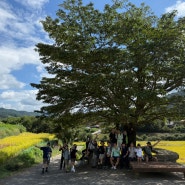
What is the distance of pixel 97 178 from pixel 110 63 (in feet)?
21.8

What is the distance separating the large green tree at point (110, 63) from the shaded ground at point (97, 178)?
3.33 metres

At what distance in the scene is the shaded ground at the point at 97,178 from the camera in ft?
44.8

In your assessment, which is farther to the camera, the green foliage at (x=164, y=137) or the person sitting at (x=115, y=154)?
the green foliage at (x=164, y=137)

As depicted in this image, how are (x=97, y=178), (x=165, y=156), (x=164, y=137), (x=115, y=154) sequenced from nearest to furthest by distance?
1. (x=97, y=178)
2. (x=115, y=154)
3. (x=165, y=156)
4. (x=164, y=137)

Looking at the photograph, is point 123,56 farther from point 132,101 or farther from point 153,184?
point 153,184

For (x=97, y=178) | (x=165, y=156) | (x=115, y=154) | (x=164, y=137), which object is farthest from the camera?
(x=164, y=137)

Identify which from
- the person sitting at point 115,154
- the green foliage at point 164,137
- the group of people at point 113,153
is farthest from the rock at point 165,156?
the green foliage at point 164,137

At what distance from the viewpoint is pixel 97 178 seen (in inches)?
581

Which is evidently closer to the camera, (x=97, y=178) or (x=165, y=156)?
Answer: (x=97, y=178)

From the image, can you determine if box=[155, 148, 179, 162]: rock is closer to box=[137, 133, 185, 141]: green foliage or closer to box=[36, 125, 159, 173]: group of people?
box=[36, 125, 159, 173]: group of people

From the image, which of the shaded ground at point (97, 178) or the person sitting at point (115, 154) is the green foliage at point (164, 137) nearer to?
the person sitting at point (115, 154)

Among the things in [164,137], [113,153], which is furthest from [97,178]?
[164,137]

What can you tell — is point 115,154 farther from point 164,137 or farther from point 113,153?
point 164,137

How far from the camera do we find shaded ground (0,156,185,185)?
1366 cm
